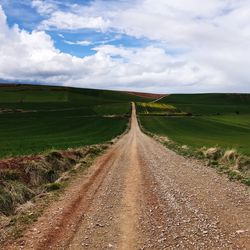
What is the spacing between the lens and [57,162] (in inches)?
1048

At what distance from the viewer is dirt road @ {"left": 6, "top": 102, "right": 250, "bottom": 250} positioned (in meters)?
10.8

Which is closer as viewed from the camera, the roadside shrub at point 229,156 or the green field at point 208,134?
the roadside shrub at point 229,156

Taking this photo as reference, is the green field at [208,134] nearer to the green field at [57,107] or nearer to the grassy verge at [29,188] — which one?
the green field at [57,107]

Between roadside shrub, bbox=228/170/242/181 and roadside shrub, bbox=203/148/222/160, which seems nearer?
roadside shrub, bbox=228/170/242/181

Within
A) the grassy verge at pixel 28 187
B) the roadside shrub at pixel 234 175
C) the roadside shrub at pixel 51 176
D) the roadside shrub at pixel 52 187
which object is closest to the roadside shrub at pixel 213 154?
the roadside shrub at pixel 234 175

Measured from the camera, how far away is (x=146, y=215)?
13.5 m

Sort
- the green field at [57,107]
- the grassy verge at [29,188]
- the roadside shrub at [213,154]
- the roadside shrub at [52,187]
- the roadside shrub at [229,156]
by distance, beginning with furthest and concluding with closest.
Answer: the green field at [57,107] < the roadside shrub at [213,154] < the roadside shrub at [229,156] < the roadside shrub at [52,187] < the grassy verge at [29,188]

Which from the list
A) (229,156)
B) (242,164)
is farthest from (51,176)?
(229,156)

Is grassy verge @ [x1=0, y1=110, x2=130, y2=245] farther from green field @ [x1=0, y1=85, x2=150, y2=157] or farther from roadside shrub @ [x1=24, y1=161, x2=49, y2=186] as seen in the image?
green field @ [x1=0, y1=85, x2=150, y2=157]

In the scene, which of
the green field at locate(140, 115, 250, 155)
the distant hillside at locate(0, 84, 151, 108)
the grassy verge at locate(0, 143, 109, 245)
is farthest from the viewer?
the distant hillside at locate(0, 84, 151, 108)

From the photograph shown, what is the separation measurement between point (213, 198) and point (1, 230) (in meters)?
Answer: 8.45

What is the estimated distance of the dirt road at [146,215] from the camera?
10.8 metres

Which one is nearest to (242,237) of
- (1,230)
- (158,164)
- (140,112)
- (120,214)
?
(120,214)

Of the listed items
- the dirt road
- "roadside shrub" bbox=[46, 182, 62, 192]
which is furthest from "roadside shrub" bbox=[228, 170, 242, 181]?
"roadside shrub" bbox=[46, 182, 62, 192]
